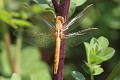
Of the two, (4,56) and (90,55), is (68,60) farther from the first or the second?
(90,55)

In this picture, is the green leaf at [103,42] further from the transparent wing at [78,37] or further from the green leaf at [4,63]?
the green leaf at [4,63]

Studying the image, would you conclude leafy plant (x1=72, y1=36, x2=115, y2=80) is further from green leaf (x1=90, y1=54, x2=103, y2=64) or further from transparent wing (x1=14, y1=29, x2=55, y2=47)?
transparent wing (x1=14, y1=29, x2=55, y2=47)

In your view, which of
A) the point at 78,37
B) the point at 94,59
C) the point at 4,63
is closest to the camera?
the point at 94,59

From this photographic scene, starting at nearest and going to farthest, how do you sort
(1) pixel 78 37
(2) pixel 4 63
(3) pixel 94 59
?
(3) pixel 94 59 < (1) pixel 78 37 < (2) pixel 4 63

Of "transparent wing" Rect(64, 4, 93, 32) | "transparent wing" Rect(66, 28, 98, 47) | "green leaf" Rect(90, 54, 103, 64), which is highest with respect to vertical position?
"transparent wing" Rect(64, 4, 93, 32)

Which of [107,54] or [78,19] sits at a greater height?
[78,19]

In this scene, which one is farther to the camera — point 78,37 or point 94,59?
point 78,37

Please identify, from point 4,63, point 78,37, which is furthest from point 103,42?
point 4,63

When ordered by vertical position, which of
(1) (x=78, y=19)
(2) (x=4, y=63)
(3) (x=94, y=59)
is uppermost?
(1) (x=78, y=19)

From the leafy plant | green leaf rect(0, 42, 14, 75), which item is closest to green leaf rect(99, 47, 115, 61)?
the leafy plant

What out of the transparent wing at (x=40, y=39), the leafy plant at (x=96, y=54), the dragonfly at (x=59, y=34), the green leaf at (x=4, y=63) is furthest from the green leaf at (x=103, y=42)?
the green leaf at (x=4, y=63)

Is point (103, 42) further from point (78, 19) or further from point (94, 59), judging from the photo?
point (78, 19)

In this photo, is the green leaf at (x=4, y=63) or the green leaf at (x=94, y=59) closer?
the green leaf at (x=94, y=59)
